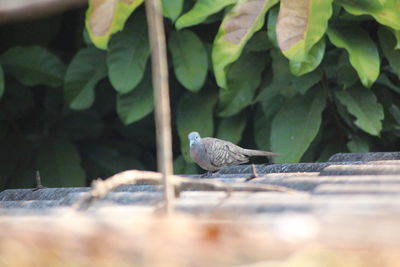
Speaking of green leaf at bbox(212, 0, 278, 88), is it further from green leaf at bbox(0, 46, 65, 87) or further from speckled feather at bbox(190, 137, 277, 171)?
green leaf at bbox(0, 46, 65, 87)

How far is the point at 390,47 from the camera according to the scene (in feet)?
17.4

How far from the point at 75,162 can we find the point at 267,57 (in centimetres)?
153

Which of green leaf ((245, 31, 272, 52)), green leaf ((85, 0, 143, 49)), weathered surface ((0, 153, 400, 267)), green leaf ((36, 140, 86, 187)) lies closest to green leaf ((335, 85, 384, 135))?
green leaf ((245, 31, 272, 52))

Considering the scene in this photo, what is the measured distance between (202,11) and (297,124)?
2.92 feet

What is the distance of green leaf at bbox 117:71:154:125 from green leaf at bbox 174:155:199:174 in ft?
1.45

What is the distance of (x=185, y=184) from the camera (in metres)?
2.35

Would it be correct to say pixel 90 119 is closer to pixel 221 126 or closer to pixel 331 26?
pixel 221 126

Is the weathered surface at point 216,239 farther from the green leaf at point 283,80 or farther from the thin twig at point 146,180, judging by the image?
the green leaf at point 283,80

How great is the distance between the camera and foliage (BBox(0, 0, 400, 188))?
4859 millimetres

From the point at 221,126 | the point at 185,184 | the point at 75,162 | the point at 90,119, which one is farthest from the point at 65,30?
the point at 185,184

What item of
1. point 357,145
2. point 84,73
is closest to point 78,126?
point 84,73

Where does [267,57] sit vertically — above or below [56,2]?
below

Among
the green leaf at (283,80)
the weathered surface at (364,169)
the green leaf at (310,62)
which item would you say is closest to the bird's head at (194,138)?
the green leaf at (283,80)

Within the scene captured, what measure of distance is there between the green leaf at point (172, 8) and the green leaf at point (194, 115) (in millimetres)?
787
